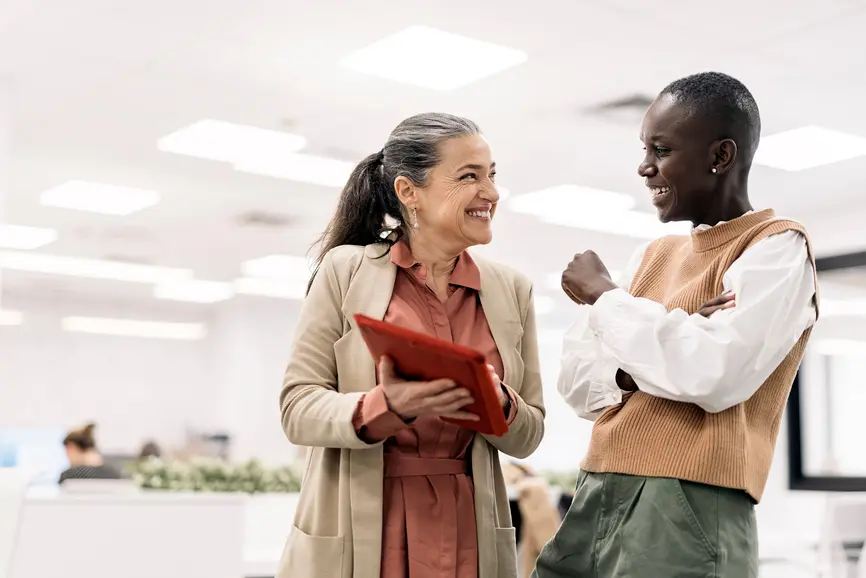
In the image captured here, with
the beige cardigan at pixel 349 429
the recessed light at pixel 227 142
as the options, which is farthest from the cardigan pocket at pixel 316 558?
the recessed light at pixel 227 142

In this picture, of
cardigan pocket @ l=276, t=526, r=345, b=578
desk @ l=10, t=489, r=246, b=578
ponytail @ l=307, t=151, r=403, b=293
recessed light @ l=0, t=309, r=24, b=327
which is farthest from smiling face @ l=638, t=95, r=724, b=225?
recessed light @ l=0, t=309, r=24, b=327

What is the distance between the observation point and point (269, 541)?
4.82 meters

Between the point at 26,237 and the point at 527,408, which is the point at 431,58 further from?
the point at 26,237

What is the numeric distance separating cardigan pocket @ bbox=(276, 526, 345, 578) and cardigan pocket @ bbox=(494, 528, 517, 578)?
0.87ft

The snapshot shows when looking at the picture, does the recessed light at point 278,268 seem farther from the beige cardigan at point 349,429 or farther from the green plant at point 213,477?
the beige cardigan at point 349,429

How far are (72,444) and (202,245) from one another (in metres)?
2.58

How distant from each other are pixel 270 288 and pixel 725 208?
10846 mm

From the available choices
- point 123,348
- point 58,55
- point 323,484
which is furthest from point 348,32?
point 123,348

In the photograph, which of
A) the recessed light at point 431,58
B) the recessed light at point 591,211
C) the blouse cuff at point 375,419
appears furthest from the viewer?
the recessed light at point 591,211

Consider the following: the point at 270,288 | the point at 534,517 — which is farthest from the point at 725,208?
the point at 270,288

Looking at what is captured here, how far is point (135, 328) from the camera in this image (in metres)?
14.9

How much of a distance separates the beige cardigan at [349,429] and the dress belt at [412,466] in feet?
0.13

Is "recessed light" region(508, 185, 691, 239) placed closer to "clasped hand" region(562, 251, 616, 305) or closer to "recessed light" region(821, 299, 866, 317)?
"recessed light" region(821, 299, 866, 317)

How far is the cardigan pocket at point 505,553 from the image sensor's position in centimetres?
165
